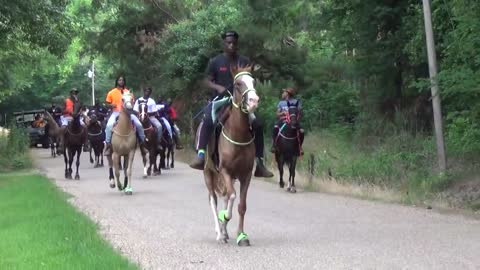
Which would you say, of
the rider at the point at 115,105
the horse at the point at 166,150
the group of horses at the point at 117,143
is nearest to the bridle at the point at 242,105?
the group of horses at the point at 117,143

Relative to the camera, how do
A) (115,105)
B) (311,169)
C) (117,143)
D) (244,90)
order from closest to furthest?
(244,90) < (117,143) < (115,105) < (311,169)

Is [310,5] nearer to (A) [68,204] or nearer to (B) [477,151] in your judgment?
(B) [477,151]

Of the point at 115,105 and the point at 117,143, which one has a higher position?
the point at 115,105

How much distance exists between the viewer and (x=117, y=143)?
17.6m

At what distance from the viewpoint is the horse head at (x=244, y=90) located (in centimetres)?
939

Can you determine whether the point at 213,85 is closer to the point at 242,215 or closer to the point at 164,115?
the point at 242,215

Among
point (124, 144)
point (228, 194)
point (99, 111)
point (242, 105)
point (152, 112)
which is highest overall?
point (99, 111)

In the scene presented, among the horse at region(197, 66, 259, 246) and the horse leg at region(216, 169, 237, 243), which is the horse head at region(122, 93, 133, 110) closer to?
the horse at region(197, 66, 259, 246)

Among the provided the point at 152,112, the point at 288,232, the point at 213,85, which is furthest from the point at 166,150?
the point at 213,85

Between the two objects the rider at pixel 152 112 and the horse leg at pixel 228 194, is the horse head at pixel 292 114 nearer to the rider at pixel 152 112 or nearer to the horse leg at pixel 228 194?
the rider at pixel 152 112

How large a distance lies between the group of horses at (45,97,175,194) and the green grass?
67.2 inches

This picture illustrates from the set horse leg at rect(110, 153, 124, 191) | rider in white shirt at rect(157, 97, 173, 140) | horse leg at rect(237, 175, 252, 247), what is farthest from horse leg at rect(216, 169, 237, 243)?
rider in white shirt at rect(157, 97, 173, 140)

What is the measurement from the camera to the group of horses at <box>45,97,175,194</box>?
1762 centimetres

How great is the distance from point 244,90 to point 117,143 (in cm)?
866
